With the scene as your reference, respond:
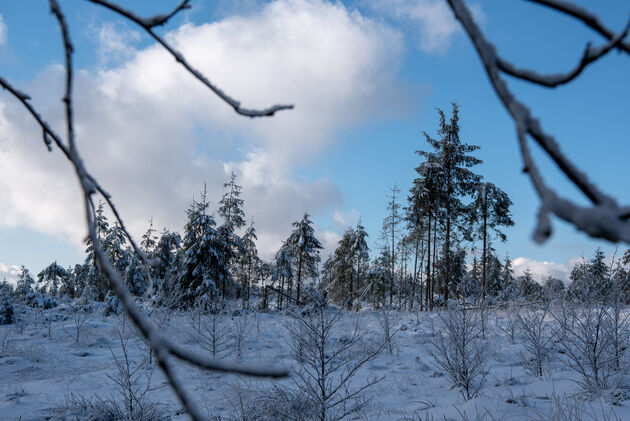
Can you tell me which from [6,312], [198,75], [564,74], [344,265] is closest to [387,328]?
[198,75]

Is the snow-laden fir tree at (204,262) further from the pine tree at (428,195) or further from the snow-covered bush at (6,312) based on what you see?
the pine tree at (428,195)

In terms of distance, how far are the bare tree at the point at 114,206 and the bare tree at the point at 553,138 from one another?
34 centimetres

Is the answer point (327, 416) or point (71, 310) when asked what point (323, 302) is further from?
point (71, 310)

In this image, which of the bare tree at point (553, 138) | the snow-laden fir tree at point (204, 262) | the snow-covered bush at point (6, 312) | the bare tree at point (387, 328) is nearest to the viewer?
the bare tree at point (553, 138)

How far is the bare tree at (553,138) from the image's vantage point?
0.37 metres

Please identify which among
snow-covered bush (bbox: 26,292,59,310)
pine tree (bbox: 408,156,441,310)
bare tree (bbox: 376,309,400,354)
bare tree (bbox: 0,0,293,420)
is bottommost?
snow-covered bush (bbox: 26,292,59,310)

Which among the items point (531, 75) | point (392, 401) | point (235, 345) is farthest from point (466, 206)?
point (531, 75)

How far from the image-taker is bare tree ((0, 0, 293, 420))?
1.38 ft

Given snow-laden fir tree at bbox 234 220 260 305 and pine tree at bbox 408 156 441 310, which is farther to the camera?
Result: snow-laden fir tree at bbox 234 220 260 305

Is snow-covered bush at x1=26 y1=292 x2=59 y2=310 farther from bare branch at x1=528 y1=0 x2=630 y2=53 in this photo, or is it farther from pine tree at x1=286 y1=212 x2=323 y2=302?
bare branch at x1=528 y1=0 x2=630 y2=53

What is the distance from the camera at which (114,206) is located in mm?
1070

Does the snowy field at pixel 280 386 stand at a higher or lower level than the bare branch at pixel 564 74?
lower

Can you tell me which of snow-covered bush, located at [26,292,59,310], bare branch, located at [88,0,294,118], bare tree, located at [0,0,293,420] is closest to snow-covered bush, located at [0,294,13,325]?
snow-covered bush, located at [26,292,59,310]

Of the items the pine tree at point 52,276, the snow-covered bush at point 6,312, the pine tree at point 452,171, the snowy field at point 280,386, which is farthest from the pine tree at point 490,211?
the pine tree at point 52,276
